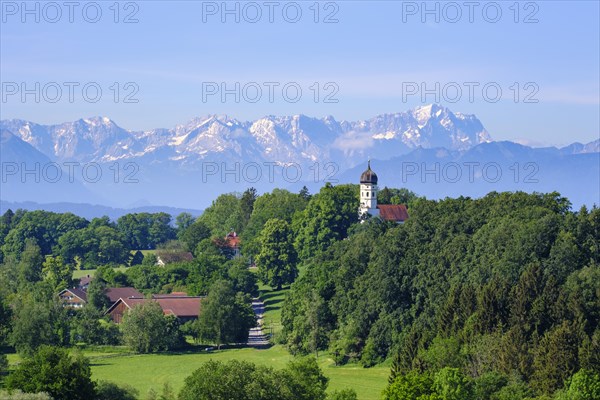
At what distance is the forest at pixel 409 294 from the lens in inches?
2571

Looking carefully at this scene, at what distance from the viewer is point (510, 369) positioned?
66.0 m

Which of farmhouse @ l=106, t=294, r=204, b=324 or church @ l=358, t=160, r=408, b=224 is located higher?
church @ l=358, t=160, r=408, b=224

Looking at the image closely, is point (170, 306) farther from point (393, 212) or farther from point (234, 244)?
point (234, 244)

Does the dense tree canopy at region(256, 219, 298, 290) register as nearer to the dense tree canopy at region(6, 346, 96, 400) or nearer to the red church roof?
the red church roof

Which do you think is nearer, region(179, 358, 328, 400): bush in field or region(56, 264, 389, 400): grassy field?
region(179, 358, 328, 400): bush in field

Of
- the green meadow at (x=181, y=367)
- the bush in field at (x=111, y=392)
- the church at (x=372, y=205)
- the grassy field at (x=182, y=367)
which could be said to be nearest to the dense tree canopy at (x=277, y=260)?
the church at (x=372, y=205)

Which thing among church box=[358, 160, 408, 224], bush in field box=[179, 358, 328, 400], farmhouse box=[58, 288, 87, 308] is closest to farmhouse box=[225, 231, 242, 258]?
church box=[358, 160, 408, 224]

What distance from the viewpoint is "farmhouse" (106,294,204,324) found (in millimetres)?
104250

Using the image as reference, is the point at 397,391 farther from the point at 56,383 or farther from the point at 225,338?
the point at 225,338

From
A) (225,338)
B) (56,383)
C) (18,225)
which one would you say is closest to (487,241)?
(225,338)

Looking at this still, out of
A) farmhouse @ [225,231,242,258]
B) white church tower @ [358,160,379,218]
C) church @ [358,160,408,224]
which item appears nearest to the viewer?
church @ [358,160,408,224]

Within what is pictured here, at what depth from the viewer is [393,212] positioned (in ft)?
441

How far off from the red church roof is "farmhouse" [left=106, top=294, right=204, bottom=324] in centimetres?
2970

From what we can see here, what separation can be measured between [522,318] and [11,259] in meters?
76.5
